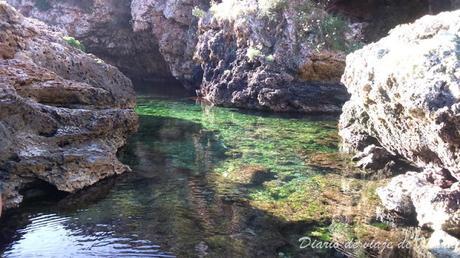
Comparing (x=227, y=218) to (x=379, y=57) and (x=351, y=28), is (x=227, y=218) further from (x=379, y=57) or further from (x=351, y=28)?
(x=351, y=28)

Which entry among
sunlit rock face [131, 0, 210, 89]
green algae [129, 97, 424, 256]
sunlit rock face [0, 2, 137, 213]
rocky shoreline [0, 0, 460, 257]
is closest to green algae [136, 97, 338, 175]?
green algae [129, 97, 424, 256]

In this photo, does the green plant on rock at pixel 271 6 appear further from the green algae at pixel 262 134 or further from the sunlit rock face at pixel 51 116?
the sunlit rock face at pixel 51 116

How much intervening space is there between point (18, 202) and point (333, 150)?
27.4ft

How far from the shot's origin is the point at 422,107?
7.06m

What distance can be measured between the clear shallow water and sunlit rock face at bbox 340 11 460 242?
928mm

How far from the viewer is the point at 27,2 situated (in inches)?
1209

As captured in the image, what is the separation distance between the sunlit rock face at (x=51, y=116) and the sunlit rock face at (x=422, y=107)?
6002 millimetres

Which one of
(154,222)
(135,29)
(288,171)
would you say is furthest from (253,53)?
(154,222)

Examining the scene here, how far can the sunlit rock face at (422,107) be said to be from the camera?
269 inches

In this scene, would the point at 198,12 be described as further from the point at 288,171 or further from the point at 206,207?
the point at 206,207

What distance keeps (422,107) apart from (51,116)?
7.66 m

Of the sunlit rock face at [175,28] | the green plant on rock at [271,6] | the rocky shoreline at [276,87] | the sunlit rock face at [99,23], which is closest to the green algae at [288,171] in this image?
the rocky shoreline at [276,87]

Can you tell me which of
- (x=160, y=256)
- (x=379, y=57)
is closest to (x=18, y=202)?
(x=160, y=256)

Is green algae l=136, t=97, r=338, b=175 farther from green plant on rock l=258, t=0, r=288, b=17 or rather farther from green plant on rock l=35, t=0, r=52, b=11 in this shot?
green plant on rock l=35, t=0, r=52, b=11
